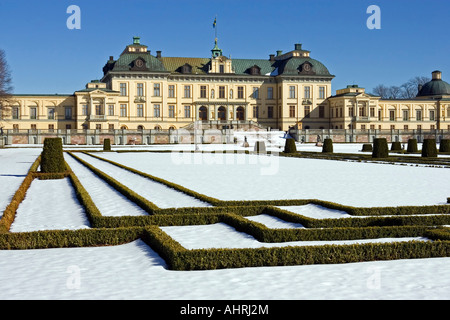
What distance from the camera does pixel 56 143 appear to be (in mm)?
16281

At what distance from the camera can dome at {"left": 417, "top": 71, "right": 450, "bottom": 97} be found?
70688 mm

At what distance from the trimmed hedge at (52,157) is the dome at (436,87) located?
63252 millimetres

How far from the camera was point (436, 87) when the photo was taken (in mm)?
71250

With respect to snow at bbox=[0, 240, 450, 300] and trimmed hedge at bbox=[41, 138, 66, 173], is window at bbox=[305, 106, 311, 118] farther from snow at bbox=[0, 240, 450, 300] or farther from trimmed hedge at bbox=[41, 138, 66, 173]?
snow at bbox=[0, 240, 450, 300]

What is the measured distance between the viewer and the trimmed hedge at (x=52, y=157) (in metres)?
16.2

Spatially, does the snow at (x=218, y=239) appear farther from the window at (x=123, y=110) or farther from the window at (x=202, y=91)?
the window at (x=202, y=91)

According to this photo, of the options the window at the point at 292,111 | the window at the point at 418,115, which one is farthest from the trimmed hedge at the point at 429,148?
the window at the point at 418,115

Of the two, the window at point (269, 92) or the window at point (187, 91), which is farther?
the window at point (269, 92)


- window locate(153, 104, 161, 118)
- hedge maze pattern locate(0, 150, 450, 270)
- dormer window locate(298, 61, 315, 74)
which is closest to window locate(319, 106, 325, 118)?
dormer window locate(298, 61, 315, 74)

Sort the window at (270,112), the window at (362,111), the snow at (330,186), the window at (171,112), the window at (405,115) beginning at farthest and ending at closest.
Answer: the window at (405,115)
the window at (270,112)
the window at (362,111)
the window at (171,112)
the snow at (330,186)

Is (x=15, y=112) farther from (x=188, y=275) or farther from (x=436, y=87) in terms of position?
(x=188, y=275)

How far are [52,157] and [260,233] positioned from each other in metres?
10.9

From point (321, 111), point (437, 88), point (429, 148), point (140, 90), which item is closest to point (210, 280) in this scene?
point (429, 148)
